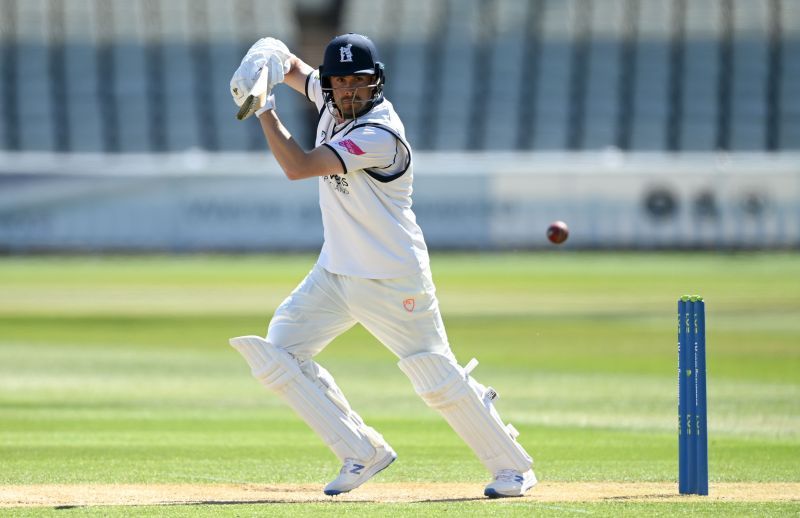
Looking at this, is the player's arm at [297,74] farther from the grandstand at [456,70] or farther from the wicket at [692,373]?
the grandstand at [456,70]

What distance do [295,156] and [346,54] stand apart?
1.95 feet

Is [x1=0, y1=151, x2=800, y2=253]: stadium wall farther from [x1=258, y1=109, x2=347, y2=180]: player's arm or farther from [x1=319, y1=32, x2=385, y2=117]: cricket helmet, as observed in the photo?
[x1=258, y1=109, x2=347, y2=180]: player's arm

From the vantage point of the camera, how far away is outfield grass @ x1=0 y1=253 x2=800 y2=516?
303 inches

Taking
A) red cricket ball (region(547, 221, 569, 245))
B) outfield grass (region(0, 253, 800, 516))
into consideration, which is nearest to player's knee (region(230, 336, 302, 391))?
outfield grass (region(0, 253, 800, 516))

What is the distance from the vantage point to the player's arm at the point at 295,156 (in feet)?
20.3

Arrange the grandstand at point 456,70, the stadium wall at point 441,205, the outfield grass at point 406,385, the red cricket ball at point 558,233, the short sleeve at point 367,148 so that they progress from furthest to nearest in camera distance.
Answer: the grandstand at point 456,70, the stadium wall at point 441,205, the outfield grass at point 406,385, the red cricket ball at point 558,233, the short sleeve at point 367,148

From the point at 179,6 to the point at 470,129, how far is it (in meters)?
9.72

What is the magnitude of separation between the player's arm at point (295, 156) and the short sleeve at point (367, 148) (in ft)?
0.14

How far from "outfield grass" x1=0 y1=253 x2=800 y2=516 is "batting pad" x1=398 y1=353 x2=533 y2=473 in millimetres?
269

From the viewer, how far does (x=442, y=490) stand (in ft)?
22.7

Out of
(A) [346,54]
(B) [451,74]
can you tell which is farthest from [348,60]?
(B) [451,74]

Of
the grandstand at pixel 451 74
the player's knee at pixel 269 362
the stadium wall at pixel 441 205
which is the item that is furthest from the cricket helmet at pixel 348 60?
the grandstand at pixel 451 74

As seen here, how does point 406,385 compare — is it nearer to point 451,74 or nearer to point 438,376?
point 438,376

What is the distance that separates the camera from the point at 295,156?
20.3 feet
